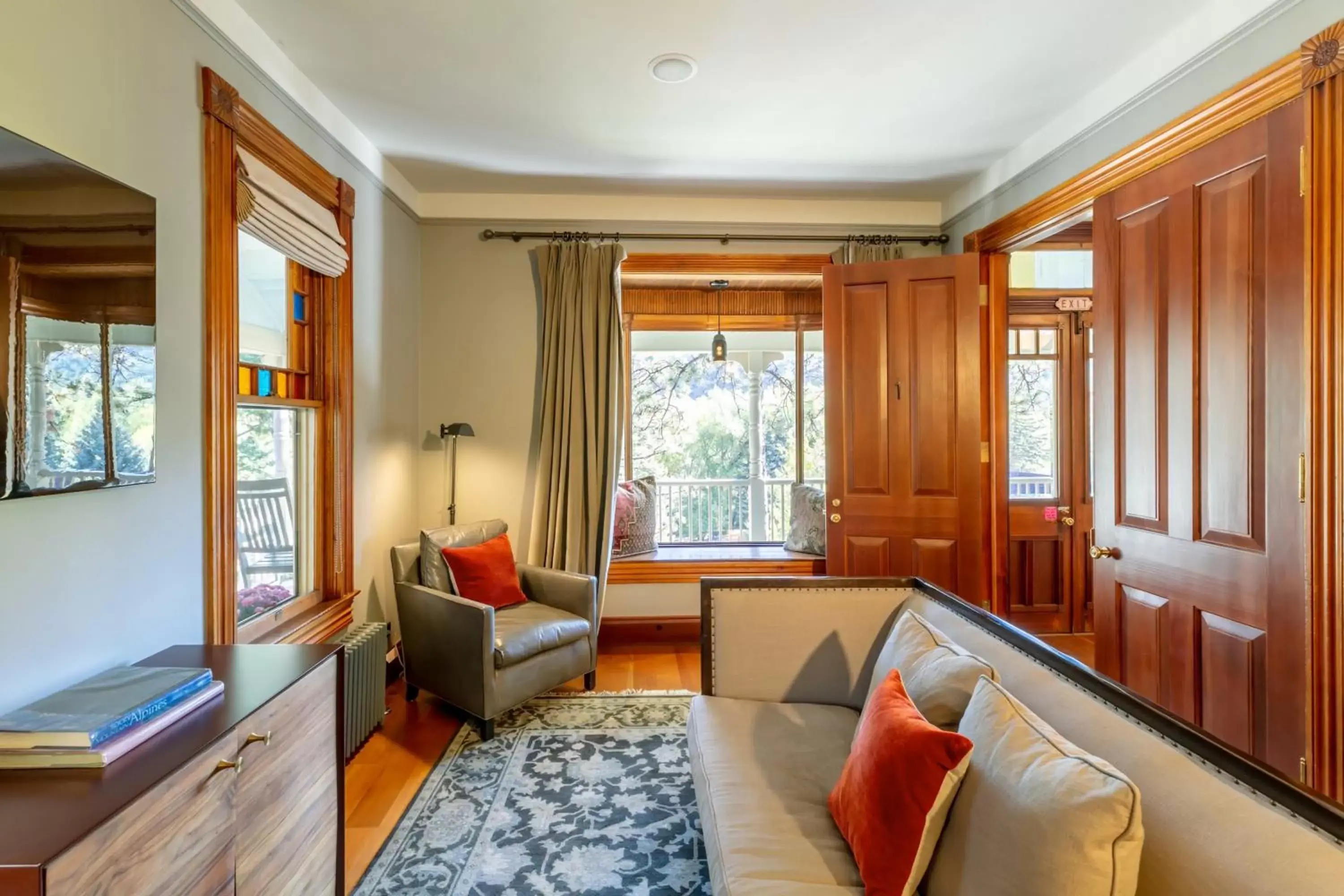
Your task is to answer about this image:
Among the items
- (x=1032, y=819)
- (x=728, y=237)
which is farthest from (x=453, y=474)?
(x=1032, y=819)

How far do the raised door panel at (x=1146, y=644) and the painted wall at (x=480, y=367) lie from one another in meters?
2.98

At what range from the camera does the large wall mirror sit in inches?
47.3

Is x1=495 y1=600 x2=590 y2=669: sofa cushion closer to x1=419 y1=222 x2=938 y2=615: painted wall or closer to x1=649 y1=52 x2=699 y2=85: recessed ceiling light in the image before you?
x1=419 y1=222 x2=938 y2=615: painted wall

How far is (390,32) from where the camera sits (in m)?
2.12

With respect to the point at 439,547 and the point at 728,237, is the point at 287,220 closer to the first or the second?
the point at 439,547

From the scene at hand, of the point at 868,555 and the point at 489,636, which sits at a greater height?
the point at 868,555

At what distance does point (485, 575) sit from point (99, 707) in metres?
1.84

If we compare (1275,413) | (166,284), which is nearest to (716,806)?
(1275,413)

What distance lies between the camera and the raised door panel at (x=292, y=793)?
1.29 meters

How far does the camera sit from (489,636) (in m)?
2.57

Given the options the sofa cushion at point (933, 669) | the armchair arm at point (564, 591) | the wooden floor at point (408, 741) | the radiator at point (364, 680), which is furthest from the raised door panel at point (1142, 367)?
the radiator at point (364, 680)

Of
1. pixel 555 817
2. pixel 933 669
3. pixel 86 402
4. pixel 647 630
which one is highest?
pixel 86 402

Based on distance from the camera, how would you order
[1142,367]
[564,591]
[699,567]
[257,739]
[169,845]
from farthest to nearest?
1. [699,567]
2. [564,591]
3. [1142,367]
4. [257,739]
5. [169,845]

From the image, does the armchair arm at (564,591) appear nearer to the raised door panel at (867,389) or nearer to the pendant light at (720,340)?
the raised door panel at (867,389)
